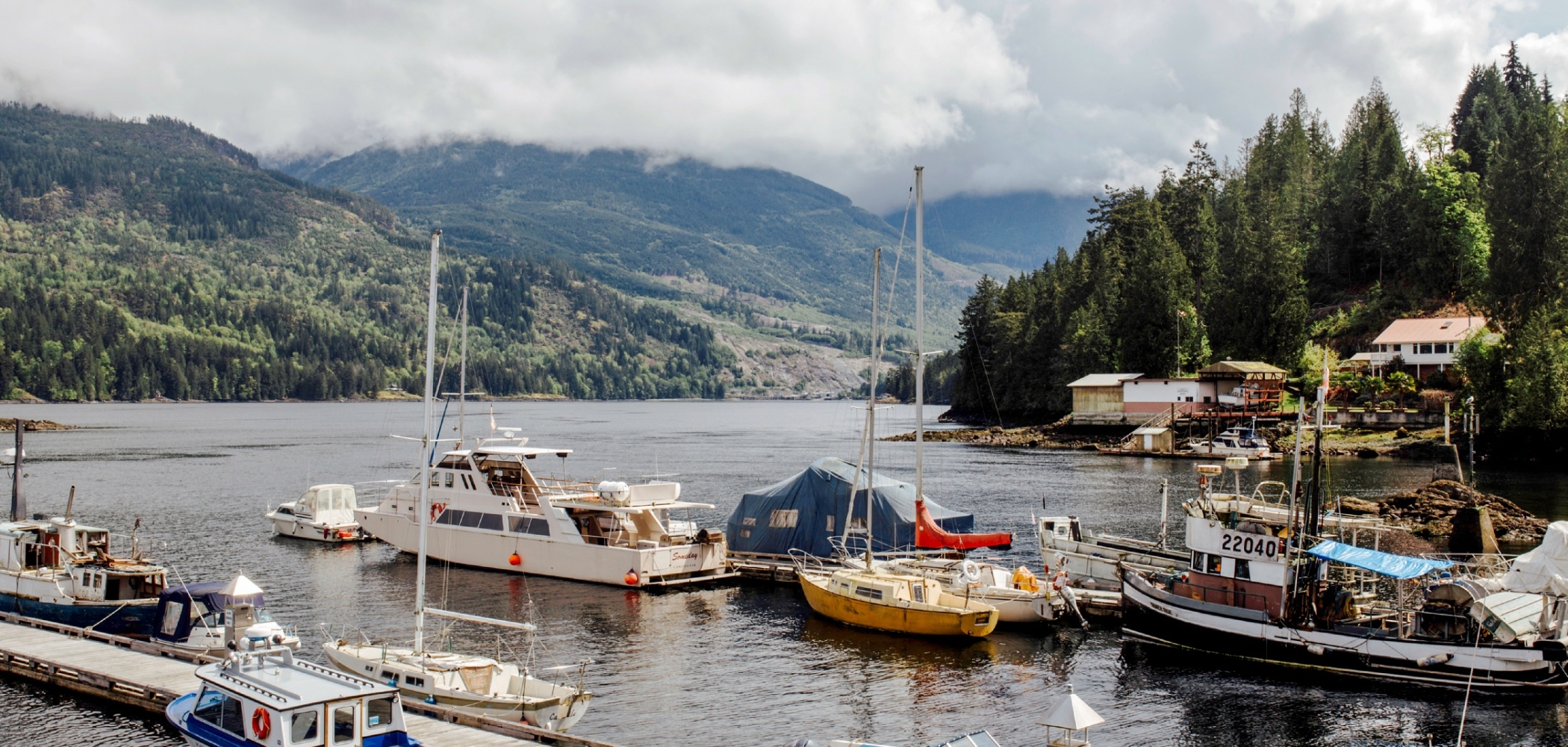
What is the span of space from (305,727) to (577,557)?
2621 centimetres

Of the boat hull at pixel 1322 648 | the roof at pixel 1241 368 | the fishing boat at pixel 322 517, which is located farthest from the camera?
the roof at pixel 1241 368

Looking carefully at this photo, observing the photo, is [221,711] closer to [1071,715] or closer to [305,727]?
[305,727]

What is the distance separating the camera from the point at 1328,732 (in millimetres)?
29172

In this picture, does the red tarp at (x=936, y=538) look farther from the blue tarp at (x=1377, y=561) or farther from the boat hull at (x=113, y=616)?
the boat hull at (x=113, y=616)

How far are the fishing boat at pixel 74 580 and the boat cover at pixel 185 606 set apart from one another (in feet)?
8.79

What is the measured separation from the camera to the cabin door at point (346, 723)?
2194cm

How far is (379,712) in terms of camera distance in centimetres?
2258

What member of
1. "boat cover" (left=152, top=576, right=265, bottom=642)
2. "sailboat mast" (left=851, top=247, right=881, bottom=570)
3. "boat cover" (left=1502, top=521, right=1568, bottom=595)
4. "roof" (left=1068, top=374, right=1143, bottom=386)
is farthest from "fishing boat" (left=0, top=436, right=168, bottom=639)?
"roof" (left=1068, top=374, right=1143, bottom=386)

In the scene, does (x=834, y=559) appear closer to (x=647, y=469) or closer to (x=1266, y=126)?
(x=647, y=469)

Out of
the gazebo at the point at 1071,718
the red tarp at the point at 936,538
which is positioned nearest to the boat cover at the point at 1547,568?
the gazebo at the point at 1071,718

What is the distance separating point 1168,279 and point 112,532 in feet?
364

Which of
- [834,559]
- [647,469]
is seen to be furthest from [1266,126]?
[834,559]

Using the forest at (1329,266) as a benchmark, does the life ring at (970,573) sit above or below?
below

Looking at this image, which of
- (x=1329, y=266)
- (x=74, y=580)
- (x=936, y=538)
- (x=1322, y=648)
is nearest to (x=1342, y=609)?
(x=1322, y=648)
